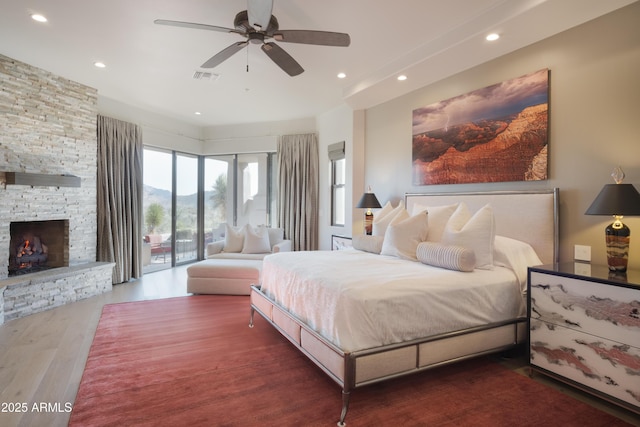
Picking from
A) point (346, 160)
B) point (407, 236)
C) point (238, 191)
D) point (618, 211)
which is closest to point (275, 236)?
point (346, 160)

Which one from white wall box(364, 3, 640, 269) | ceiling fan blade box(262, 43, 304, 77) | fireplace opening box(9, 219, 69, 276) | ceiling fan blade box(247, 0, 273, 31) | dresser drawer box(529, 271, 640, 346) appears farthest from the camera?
fireplace opening box(9, 219, 69, 276)

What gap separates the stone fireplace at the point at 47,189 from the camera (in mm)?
3795

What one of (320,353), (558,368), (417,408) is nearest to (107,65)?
(320,353)

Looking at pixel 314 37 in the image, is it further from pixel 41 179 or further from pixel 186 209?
pixel 186 209

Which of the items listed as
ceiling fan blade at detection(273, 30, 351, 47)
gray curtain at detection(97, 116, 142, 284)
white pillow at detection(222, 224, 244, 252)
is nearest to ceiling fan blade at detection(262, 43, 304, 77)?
ceiling fan blade at detection(273, 30, 351, 47)

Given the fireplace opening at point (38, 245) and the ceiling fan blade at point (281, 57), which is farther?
the fireplace opening at point (38, 245)

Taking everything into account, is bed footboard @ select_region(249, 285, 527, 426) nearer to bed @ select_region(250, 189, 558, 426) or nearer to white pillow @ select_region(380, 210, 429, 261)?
bed @ select_region(250, 189, 558, 426)

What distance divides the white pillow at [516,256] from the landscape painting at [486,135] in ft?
2.12

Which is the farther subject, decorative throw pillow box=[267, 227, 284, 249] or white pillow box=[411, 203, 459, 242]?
decorative throw pillow box=[267, 227, 284, 249]

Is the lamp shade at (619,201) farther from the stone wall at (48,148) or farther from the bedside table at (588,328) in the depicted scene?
the stone wall at (48,148)

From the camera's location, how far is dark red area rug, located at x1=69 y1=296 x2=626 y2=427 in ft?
6.39

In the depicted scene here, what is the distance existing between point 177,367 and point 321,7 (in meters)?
3.08

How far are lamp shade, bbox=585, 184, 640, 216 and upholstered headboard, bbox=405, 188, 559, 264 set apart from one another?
1.99 feet

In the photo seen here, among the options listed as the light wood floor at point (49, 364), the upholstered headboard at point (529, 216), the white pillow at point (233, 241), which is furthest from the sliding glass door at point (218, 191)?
the upholstered headboard at point (529, 216)
